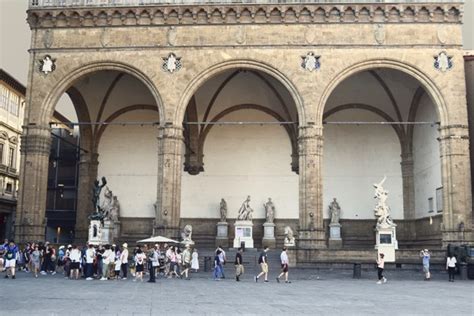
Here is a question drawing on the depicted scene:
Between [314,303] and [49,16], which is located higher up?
[49,16]

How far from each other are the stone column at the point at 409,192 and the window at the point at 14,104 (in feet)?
89.1

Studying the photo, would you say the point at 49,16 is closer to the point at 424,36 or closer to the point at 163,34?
the point at 163,34

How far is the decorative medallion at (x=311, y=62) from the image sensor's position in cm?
2350

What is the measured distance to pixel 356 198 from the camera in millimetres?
29953

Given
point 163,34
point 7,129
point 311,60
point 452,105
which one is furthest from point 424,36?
point 7,129

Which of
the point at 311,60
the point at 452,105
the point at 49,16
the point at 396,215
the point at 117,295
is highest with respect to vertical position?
the point at 49,16

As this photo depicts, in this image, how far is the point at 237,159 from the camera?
1204 inches

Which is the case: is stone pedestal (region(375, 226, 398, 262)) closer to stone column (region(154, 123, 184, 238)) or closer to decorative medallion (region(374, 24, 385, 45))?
decorative medallion (region(374, 24, 385, 45))

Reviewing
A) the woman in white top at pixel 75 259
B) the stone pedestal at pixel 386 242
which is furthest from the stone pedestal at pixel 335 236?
the woman in white top at pixel 75 259

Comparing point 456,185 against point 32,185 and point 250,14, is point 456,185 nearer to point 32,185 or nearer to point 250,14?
point 250,14

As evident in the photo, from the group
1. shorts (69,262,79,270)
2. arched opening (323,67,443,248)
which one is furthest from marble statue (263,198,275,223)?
shorts (69,262,79,270)

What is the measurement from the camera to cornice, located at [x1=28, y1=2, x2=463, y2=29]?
23.4 meters

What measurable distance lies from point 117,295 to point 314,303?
15.6 ft

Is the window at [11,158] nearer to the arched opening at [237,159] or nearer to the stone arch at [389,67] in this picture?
the arched opening at [237,159]
